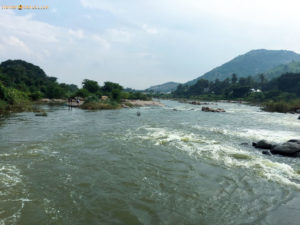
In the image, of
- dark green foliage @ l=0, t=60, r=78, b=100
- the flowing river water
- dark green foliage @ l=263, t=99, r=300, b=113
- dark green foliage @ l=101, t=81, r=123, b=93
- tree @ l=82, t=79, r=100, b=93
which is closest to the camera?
the flowing river water

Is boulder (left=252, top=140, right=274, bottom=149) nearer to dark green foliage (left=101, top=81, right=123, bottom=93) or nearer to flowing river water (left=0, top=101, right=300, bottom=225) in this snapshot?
flowing river water (left=0, top=101, right=300, bottom=225)

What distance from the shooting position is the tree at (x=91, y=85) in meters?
70.4

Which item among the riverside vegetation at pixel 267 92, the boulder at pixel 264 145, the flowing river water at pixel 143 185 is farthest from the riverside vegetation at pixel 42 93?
the riverside vegetation at pixel 267 92

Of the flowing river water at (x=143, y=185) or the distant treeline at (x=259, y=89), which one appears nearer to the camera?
the flowing river water at (x=143, y=185)

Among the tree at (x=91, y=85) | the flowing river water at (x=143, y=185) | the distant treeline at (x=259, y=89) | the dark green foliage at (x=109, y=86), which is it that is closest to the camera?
the flowing river water at (x=143, y=185)

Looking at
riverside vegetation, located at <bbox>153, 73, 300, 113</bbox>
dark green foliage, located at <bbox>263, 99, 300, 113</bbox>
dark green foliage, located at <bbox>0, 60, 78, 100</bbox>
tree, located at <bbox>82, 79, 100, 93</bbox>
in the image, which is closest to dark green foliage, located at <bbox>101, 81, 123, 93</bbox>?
tree, located at <bbox>82, 79, 100, 93</bbox>

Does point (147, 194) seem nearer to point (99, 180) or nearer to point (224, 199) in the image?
point (99, 180)

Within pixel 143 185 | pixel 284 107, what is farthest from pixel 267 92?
pixel 143 185

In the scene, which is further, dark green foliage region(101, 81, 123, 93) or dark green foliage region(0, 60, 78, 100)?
dark green foliage region(101, 81, 123, 93)

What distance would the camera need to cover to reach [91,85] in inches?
2771

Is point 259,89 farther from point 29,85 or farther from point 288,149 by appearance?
point 29,85

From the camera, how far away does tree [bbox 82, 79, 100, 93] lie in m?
70.4

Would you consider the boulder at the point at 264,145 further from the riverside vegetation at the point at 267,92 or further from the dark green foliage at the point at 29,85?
the dark green foliage at the point at 29,85

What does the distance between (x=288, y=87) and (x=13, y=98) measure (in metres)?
109
